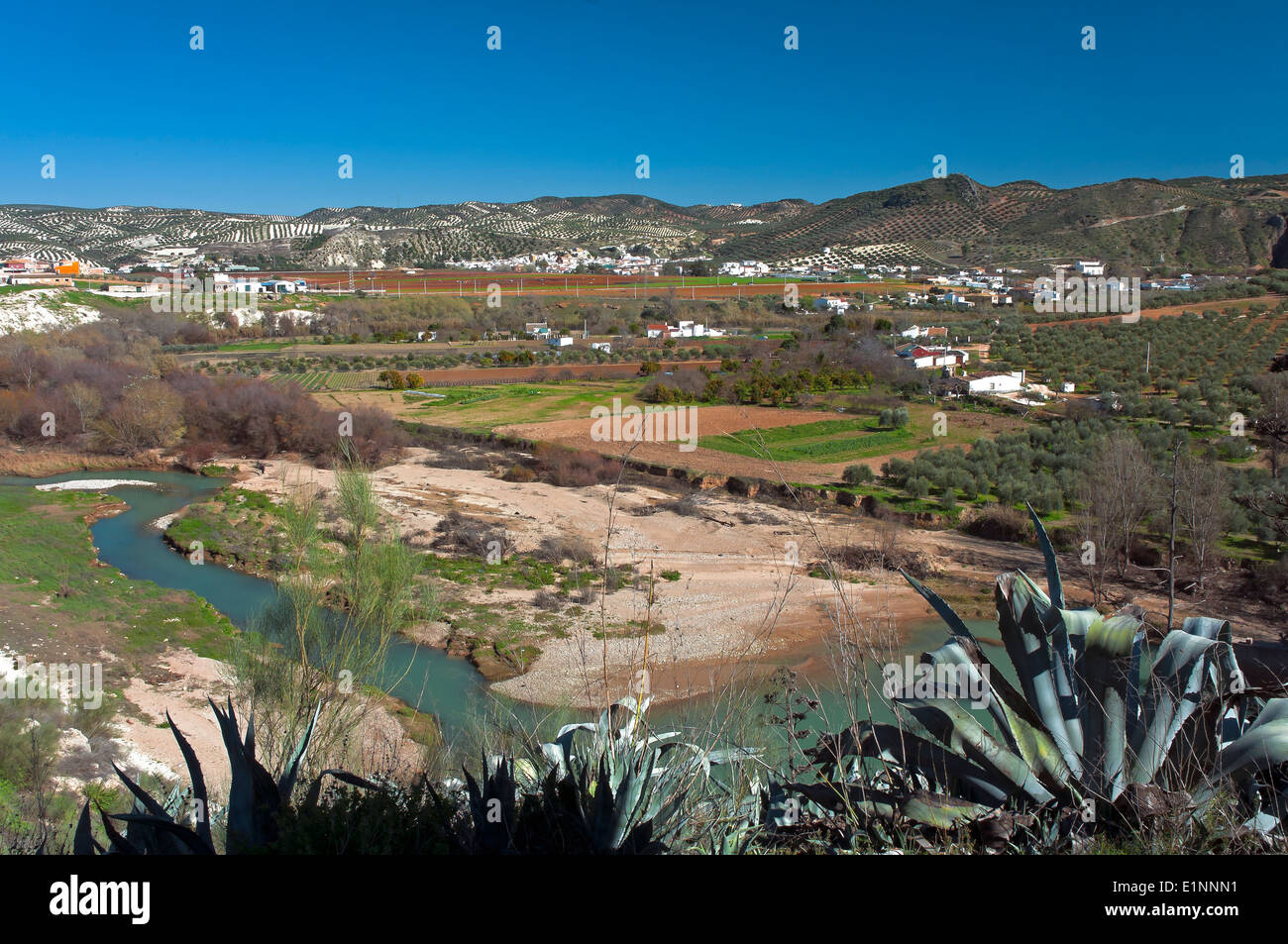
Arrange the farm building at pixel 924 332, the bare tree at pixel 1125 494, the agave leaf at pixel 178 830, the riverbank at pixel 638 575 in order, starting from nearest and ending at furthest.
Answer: the agave leaf at pixel 178 830 → the riverbank at pixel 638 575 → the bare tree at pixel 1125 494 → the farm building at pixel 924 332

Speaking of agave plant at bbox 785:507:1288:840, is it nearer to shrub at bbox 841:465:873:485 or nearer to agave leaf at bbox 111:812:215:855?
agave leaf at bbox 111:812:215:855

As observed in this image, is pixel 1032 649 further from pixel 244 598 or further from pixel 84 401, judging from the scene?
pixel 84 401

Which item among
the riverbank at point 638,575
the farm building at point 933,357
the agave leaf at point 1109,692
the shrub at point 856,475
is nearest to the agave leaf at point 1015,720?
the agave leaf at point 1109,692

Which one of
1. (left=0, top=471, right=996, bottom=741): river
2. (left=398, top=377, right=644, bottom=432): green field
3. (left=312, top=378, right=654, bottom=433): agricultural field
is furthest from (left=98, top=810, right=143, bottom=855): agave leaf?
(left=398, top=377, right=644, bottom=432): green field

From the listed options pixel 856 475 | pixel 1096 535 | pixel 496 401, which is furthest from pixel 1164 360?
pixel 496 401

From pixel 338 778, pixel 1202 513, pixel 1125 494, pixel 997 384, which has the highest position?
pixel 997 384

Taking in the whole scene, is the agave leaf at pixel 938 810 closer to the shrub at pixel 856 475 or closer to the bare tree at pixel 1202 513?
the bare tree at pixel 1202 513

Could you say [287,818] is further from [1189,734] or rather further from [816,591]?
[816,591]

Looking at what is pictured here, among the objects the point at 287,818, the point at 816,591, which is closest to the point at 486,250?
the point at 816,591
